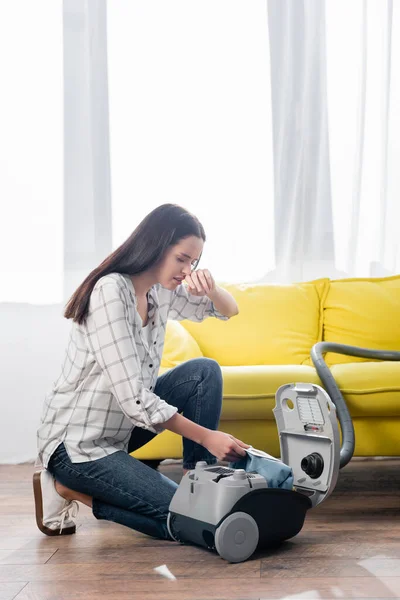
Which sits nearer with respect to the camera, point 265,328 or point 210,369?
point 210,369

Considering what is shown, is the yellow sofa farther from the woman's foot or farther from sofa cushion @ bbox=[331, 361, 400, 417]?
the woman's foot

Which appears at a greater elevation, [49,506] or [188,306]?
[188,306]

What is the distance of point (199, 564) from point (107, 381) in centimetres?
51

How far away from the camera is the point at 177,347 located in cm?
282

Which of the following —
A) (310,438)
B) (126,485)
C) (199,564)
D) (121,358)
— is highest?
(121,358)

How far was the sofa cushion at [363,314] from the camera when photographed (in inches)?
120

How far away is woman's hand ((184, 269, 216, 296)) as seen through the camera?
207 cm

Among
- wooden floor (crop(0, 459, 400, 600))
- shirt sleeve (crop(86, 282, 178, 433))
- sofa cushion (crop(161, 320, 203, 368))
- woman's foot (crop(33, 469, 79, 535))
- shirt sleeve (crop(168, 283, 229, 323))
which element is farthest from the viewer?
sofa cushion (crop(161, 320, 203, 368))

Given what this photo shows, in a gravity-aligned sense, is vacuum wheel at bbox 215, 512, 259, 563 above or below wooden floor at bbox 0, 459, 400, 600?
above

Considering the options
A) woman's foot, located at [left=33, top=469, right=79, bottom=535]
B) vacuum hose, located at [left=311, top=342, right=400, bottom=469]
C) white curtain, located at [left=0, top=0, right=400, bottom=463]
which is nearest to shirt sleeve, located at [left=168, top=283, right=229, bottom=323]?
vacuum hose, located at [left=311, top=342, right=400, bottom=469]

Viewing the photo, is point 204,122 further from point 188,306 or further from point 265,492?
point 265,492

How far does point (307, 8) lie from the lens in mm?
3520

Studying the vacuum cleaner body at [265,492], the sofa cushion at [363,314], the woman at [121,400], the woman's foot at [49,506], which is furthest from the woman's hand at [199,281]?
the sofa cushion at [363,314]

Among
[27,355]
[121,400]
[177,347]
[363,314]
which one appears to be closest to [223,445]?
[121,400]
